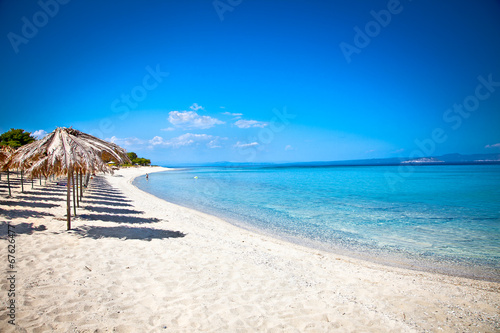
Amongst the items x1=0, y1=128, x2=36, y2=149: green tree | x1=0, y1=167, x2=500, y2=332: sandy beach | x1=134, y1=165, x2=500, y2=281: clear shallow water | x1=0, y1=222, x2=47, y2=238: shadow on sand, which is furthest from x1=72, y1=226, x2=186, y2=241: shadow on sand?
x1=0, y1=128, x2=36, y2=149: green tree

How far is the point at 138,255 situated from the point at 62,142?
447 cm

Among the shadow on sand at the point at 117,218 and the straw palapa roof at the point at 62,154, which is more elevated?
the straw palapa roof at the point at 62,154

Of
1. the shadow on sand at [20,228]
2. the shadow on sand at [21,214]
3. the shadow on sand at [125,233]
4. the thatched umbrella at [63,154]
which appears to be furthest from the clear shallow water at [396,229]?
the shadow on sand at [21,214]

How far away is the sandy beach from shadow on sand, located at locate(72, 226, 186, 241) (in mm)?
126

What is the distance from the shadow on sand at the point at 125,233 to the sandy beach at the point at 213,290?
0.13 m

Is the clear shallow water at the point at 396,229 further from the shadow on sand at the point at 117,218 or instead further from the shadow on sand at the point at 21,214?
the shadow on sand at the point at 21,214

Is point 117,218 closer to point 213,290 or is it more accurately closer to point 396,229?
point 213,290

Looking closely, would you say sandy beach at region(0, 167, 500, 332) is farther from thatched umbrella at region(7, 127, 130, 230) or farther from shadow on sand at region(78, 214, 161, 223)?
shadow on sand at region(78, 214, 161, 223)

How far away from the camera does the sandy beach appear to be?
3396 millimetres

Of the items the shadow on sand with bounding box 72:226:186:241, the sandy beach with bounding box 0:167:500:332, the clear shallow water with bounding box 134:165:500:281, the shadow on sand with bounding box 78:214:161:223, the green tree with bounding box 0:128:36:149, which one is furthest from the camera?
the green tree with bounding box 0:128:36:149

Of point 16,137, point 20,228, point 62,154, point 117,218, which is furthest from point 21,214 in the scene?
point 16,137

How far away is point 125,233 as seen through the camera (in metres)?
7.66

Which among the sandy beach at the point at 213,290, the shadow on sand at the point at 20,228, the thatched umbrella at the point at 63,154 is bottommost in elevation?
the sandy beach at the point at 213,290

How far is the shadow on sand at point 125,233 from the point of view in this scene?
721cm
